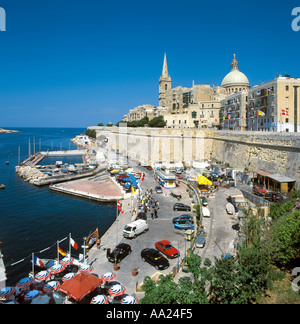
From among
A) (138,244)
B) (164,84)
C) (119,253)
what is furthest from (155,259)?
(164,84)

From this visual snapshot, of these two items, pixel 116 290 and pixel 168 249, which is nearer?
pixel 116 290

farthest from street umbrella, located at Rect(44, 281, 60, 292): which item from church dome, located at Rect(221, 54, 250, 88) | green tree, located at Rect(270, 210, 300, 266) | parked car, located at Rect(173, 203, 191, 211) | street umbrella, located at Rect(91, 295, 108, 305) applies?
church dome, located at Rect(221, 54, 250, 88)

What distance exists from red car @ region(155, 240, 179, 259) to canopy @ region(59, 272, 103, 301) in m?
4.45

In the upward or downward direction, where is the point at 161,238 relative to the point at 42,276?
upward

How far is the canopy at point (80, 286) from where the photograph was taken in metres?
9.60

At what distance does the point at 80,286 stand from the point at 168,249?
5.46 meters

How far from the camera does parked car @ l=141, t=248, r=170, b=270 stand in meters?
12.4

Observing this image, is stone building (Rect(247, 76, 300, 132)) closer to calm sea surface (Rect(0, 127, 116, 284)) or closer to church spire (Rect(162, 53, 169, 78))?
calm sea surface (Rect(0, 127, 116, 284))

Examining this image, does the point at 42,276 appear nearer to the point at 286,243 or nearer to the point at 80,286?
the point at 80,286

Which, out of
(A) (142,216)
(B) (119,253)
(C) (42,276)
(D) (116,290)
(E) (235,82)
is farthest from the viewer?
(E) (235,82)

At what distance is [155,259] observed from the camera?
41.7 ft

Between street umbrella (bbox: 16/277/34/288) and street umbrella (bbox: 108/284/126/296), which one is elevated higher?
street umbrella (bbox: 108/284/126/296)

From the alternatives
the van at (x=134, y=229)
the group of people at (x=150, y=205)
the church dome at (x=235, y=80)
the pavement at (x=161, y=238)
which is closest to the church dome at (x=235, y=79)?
the church dome at (x=235, y=80)
